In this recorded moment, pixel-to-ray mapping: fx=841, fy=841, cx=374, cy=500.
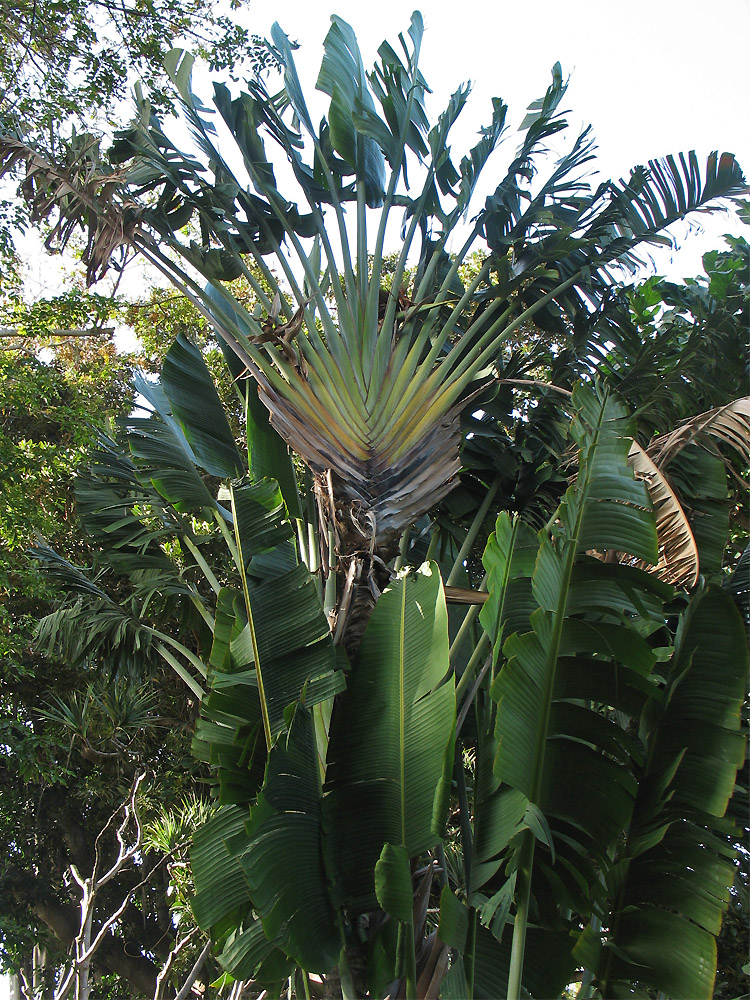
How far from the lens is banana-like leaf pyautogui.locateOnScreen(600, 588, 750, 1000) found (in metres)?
3.12

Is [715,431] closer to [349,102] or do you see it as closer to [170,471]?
[170,471]

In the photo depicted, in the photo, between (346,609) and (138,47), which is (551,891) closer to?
(346,609)

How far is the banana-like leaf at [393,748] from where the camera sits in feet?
11.4

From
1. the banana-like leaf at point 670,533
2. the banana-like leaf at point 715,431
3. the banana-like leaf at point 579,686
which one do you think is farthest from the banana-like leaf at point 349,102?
the banana-like leaf at point 579,686

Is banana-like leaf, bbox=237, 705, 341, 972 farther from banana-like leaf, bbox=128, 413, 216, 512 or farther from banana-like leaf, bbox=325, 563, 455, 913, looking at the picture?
banana-like leaf, bbox=128, 413, 216, 512

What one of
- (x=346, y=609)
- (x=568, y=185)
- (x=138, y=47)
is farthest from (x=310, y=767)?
(x=138, y=47)

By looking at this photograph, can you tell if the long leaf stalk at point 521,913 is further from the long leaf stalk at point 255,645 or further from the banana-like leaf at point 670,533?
the banana-like leaf at point 670,533

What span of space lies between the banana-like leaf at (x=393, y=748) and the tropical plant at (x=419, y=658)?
12 mm

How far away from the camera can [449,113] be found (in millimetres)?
5355

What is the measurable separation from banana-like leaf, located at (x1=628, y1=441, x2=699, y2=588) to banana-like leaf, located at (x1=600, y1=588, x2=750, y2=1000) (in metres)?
0.31

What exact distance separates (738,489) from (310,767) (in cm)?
425

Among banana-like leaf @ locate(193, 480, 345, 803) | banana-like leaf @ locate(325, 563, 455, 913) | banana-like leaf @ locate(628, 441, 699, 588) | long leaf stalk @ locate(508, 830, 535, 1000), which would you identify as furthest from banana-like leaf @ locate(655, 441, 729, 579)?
banana-like leaf @ locate(193, 480, 345, 803)

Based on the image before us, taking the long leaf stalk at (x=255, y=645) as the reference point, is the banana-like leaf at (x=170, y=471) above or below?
above

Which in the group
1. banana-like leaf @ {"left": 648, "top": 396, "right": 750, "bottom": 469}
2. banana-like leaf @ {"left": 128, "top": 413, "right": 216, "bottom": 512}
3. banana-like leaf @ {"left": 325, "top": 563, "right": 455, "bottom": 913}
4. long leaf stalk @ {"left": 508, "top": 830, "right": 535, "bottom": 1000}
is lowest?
long leaf stalk @ {"left": 508, "top": 830, "right": 535, "bottom": 1000}
